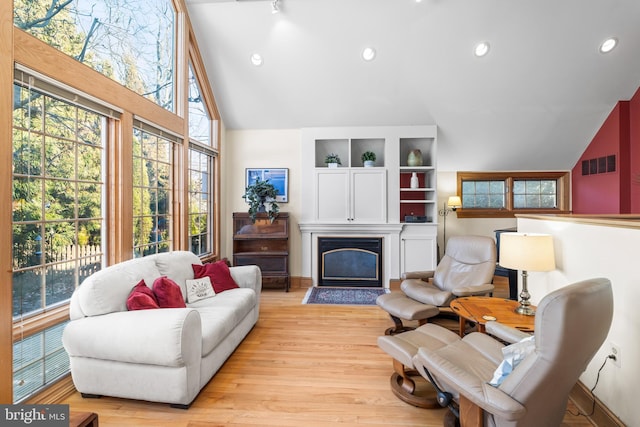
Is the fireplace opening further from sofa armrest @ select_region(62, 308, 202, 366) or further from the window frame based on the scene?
sofa armrest @ select_region(62, 308, 202, 366)

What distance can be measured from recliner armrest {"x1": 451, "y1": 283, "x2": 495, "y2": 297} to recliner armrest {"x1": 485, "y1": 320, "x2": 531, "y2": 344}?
79 cm

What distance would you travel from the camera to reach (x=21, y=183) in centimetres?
200

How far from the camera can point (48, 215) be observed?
2207mm

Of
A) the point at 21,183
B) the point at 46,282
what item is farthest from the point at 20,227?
the point at 46,282

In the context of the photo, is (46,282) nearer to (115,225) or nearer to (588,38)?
(115,225)

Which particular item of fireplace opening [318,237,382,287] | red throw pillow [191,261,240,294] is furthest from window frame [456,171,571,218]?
red throw pillow [191,261,240,294]

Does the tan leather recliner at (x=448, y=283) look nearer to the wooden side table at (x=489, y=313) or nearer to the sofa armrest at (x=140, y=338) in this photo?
the wooden side table at (x=489, y=313)

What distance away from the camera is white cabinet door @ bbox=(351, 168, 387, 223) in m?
4.90

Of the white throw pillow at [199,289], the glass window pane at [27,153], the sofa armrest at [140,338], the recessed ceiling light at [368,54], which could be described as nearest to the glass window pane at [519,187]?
the recessed ceiling light at [368,54]

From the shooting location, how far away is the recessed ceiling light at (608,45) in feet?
12.4

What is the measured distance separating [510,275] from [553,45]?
288 cm

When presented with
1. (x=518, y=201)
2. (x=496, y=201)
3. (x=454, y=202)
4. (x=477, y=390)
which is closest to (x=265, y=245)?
(x=454, y=202)

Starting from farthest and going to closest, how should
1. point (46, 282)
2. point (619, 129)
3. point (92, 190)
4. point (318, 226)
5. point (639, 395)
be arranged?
point (318, 226), point (619, 129), point (92, 190), point (46, 282), point (639, 395)

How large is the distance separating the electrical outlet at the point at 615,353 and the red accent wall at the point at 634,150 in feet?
13.2
